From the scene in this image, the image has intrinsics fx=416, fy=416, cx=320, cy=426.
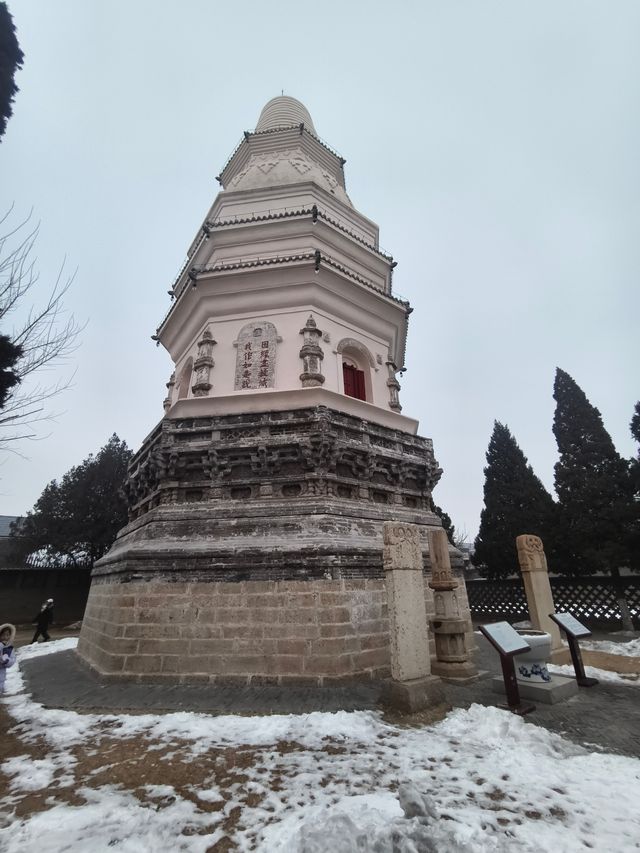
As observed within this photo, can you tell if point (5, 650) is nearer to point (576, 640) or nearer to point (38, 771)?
point (38, 771)

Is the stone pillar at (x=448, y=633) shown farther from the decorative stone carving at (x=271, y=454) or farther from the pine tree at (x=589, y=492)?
the pine tree at (x=589, y=492)

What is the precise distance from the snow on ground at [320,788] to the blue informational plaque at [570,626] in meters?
2.38

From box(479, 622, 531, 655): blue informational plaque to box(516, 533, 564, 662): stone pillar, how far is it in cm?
341

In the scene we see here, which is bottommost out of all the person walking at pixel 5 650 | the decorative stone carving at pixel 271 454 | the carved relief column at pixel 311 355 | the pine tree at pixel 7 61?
the person walking at pixel 5 650

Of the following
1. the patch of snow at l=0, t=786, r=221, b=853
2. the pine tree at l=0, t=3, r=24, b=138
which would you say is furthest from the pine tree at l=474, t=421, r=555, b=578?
the pine tree at l=0, t=3, r=24, b=138

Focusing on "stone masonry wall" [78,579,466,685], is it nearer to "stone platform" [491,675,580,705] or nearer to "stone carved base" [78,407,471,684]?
"stone carved base" [78,407,471,684]

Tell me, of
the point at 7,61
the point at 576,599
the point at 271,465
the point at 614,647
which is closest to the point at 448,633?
the point at 271,465

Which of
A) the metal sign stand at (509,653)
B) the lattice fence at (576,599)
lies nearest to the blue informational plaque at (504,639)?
the metal sign stand at (509,653)

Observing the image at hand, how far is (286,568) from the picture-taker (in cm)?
755

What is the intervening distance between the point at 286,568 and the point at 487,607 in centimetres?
1606

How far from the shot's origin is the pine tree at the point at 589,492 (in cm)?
1789

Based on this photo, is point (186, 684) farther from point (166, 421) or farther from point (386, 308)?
point (386, 308)

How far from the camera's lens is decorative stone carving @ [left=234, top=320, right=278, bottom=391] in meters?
11.0

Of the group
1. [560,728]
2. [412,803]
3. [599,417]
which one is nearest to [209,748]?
[412,803]
